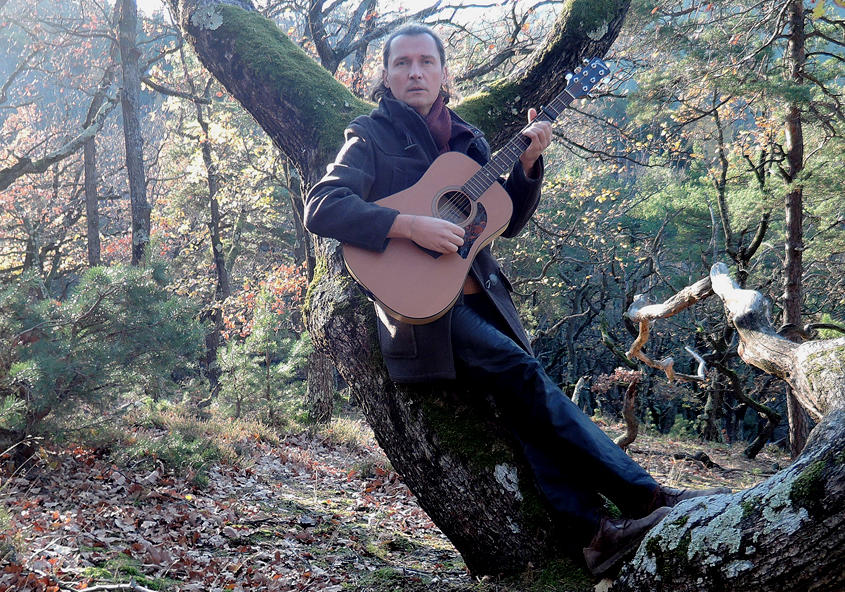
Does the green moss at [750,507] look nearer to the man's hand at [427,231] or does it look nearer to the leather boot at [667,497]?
the leather boot at [667,497]

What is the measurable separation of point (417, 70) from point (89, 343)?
11.1 ft

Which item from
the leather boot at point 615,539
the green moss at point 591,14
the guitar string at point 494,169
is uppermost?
the green moss at point 591,14

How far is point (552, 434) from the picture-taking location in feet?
7.88

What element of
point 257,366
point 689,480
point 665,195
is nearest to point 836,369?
point 689,480

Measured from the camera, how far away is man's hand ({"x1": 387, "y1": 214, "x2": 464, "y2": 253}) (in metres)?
2.44

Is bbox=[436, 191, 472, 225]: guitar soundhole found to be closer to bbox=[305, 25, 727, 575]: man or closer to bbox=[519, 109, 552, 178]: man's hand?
bbox=[305, 25, 727, 575]: man

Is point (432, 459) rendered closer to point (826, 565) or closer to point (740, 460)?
point (826, 565)

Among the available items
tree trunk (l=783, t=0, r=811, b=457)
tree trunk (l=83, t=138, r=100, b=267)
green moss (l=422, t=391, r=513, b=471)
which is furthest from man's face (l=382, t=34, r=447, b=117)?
tree trunk (l=83, t=138, r=100, b=267)

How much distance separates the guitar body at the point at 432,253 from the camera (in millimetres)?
2430

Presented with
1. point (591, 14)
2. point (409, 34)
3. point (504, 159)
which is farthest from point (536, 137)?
point (591, 14)

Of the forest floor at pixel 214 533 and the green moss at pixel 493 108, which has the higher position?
the green moss at pixel 493 108

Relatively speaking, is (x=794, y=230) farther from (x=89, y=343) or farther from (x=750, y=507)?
(x=89, y=343)

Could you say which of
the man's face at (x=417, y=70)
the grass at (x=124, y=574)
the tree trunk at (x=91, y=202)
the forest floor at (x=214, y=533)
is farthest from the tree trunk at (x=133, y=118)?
the man's face at (x=417, y=70)

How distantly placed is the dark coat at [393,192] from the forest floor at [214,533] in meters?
0.99
